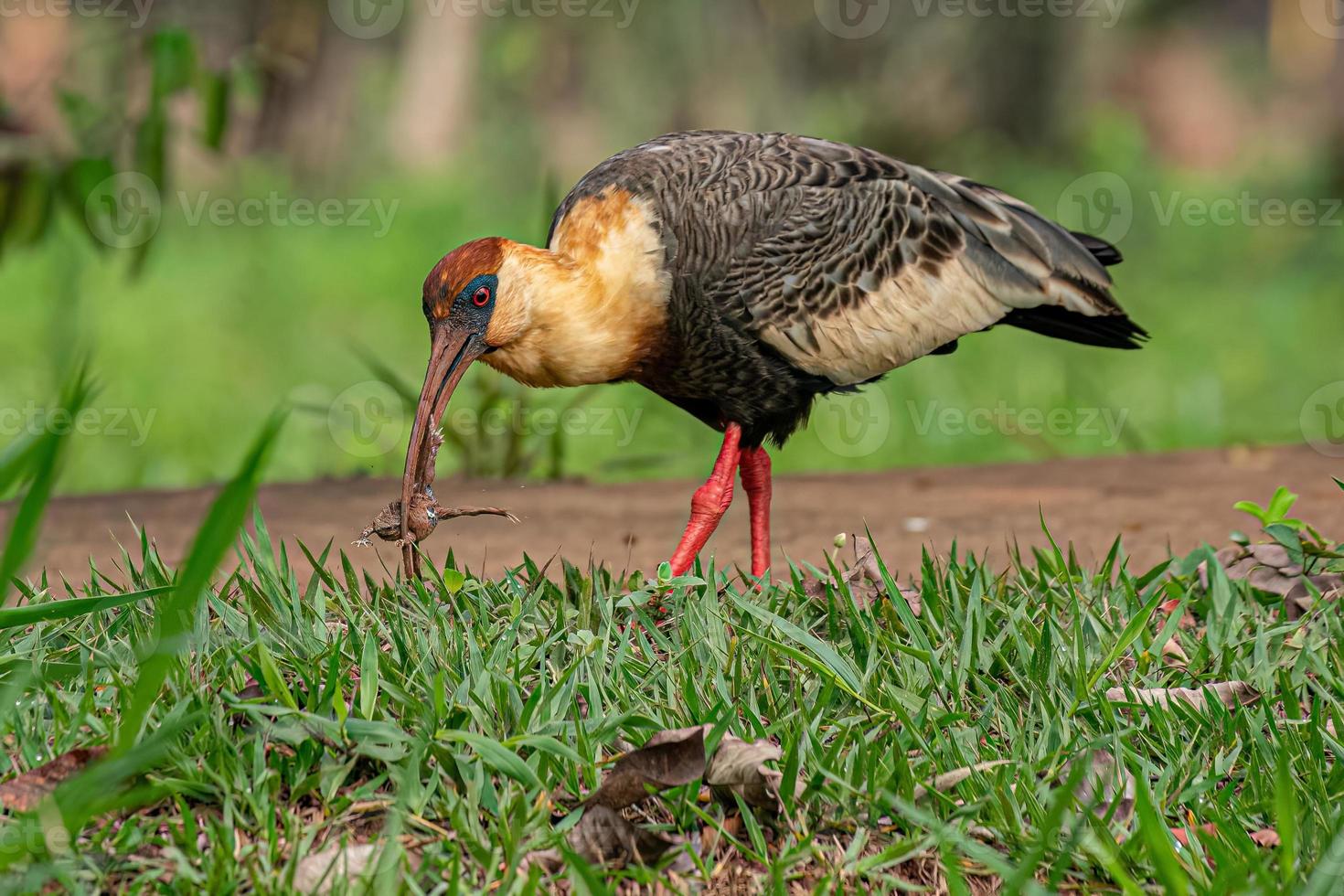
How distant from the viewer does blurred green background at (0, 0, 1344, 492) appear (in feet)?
22.8

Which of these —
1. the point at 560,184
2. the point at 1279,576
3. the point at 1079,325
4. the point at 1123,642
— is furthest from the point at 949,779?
the point at 560,184

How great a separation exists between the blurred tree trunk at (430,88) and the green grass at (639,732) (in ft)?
39.4

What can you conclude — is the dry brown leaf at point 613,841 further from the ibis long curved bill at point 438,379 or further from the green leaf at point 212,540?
the ibis long curved bill at point 438,379

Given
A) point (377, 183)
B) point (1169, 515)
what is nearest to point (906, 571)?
point (1169, 515)

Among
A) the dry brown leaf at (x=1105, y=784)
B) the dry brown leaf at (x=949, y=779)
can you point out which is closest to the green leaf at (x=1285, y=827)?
the dry brown leaf at (x=1105, y=784)

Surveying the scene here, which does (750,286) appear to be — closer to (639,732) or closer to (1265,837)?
(639,732)

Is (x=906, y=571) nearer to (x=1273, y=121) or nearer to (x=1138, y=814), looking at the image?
(x=1138, y=814)

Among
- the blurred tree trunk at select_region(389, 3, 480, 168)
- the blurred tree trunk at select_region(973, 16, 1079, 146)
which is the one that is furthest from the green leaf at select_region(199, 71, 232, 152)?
the blurred tree trunk at select_region(389, 3, 480, 168)

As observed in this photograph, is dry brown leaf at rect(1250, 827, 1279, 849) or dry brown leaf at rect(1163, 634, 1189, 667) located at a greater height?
dry brown leaf at rect(1163, 634, 1189, 667)

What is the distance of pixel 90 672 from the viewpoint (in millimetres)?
2777

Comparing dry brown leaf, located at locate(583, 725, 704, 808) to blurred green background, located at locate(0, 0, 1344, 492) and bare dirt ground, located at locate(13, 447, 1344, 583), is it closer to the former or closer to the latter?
bare dirt ground, located at locate(13, 447, 1344, 583)

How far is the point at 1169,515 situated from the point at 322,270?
696cm

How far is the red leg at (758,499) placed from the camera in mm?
4133

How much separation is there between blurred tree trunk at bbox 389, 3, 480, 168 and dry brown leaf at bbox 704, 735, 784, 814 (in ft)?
41.9
